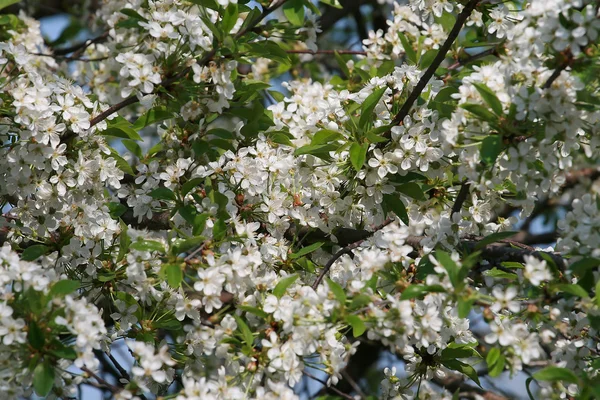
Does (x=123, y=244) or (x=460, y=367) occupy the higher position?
(x=123, y=244)

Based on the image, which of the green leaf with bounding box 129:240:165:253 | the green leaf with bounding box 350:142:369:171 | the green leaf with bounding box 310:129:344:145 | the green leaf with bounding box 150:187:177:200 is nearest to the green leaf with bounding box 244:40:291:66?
the green leaf with bounding box 310:129:344:145

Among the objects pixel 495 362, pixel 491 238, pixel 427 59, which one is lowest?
pixel 495 362

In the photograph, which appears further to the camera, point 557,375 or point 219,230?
point 219,230

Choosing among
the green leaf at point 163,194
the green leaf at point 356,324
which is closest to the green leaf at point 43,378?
the green leaf at point 163,194

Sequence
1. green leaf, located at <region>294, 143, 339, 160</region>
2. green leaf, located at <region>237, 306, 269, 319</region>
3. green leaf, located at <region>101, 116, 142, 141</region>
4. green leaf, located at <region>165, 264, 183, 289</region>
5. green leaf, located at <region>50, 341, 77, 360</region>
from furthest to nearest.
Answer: green leaf, located at <region>101, 116, 142, 141</region> → green leaf, located at <region>294, 143, 339, 160</region> → green leaf, located at <region>237, 306, 269, 319</region> → green leaf, located at <region>165, 264, 183, 289</region> → green leaf, located at <region>50, 341, 77, 360</region>

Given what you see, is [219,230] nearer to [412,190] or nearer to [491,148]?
[412,190]

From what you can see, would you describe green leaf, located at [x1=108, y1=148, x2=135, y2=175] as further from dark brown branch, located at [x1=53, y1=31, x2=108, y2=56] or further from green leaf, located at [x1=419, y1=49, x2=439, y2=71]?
dark brown branch, located at [x1=53, y1=31, x2=108, y2=56]

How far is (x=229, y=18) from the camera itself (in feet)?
11.8

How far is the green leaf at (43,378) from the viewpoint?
9.69 feet

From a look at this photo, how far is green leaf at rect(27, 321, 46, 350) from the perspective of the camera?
2.99m

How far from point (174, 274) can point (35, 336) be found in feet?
1.90

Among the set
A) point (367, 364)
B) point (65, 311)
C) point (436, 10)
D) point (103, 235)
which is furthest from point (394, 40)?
point (367, 364)

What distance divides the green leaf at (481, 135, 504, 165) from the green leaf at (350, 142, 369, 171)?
629mm

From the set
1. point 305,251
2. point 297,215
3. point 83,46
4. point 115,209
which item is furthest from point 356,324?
point 83,46
